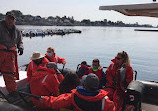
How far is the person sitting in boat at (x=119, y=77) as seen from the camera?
3.81m

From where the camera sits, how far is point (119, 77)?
3.86 m

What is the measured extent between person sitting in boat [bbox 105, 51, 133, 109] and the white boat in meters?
0.22

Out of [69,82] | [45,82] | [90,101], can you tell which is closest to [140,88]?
[69,82]

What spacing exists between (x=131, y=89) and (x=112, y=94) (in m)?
0.74

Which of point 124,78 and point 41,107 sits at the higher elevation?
point 124,78

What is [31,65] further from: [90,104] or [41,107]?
[90,104]

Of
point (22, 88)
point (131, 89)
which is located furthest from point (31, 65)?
point (131, 89)

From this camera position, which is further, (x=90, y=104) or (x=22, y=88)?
(x=22, y=88)

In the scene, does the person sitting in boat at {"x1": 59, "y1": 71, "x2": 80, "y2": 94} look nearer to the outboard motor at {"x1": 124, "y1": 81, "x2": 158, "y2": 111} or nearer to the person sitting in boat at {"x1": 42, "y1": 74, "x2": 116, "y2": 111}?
the person sitting in boat at {"x1": 42, "y1": 74, "x2": 116, "y2": 111}

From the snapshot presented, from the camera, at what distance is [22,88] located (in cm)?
484

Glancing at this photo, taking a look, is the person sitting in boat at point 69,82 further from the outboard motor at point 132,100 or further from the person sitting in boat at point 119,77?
the person sitting in boat at point 119,77

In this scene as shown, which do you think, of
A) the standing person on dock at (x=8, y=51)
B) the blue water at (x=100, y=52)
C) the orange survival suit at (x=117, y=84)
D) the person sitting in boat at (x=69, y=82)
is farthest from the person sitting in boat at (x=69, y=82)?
the blue water at (x=100, y=52)

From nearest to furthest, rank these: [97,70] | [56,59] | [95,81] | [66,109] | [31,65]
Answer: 1. [95,81]
2. [66,109]
3. [31,65]
4. [97,70]
5. [56,59]

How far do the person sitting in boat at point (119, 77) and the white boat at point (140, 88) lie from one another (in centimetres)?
22
